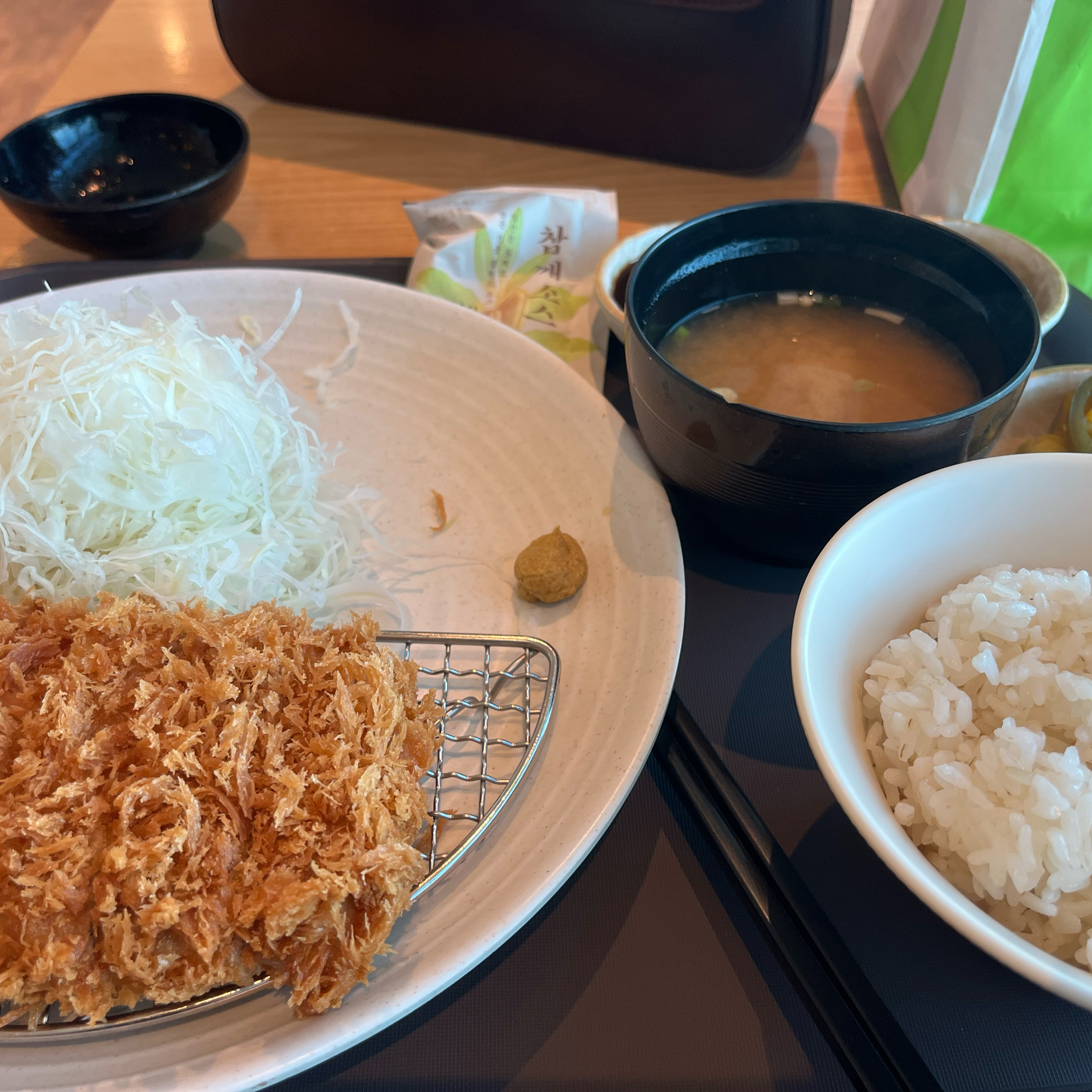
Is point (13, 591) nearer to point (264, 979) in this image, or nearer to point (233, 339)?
point (233, 339)

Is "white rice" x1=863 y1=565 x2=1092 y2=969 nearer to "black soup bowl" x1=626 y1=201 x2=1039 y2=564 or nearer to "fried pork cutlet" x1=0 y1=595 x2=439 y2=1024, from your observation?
"black soup bowl" x1=626 y1=201 x2=1039 y2=564

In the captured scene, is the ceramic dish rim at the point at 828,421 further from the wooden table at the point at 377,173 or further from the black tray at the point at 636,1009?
the wooden table at the point at 377,173

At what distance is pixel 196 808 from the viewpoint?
2.58 ft

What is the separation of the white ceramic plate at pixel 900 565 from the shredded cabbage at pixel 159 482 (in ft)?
2.11

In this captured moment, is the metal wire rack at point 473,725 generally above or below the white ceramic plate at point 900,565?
below

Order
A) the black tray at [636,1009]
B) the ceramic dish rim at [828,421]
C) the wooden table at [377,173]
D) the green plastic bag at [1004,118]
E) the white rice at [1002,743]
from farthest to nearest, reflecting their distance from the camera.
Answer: the wooden table at [377,173], the green plastic bag at [1004,118], the ceramic dish rim at [828,421], the black tray at [636,1009], the white rice at [1002,743]

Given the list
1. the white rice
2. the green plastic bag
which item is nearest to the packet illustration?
the green plastic bag

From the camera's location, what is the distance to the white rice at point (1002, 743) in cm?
68

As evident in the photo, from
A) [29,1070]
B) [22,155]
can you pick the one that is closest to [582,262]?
[22,155]

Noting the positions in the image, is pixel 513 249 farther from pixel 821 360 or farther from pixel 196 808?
pixel 196 808

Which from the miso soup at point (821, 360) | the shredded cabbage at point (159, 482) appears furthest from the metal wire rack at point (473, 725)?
the miso soup at point (821, 360)

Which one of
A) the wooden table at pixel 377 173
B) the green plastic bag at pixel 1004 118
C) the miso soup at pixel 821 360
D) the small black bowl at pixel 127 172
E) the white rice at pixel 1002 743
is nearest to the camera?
the white rice at pixel 1002 743

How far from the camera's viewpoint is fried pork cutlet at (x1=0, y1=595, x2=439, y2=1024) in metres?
0.74

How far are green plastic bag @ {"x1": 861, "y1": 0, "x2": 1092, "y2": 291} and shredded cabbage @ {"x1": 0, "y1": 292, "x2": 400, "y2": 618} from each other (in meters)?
1.39
